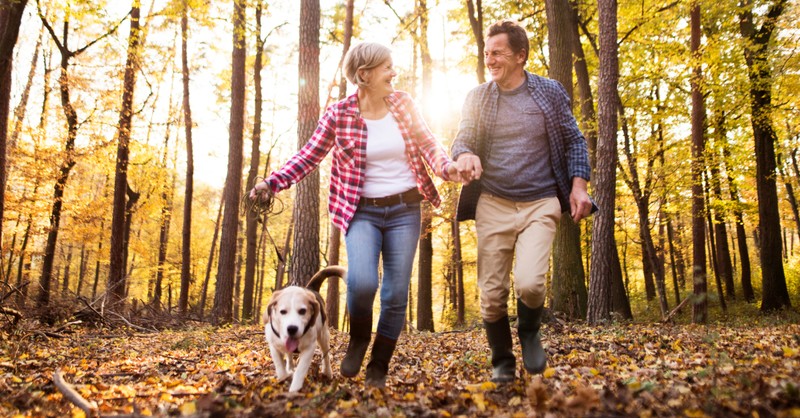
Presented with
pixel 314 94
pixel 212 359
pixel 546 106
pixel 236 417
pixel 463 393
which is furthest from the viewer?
pixel 314 94

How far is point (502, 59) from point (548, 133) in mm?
656

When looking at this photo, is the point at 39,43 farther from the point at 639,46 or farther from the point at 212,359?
the point at 639,46

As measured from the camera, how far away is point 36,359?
5.71 metres

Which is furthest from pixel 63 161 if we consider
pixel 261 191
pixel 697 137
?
pixel 697 137

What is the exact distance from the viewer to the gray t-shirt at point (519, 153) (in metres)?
3.85

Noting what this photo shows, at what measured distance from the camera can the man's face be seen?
388 cm

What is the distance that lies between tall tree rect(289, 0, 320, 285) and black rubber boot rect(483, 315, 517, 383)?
244 inches

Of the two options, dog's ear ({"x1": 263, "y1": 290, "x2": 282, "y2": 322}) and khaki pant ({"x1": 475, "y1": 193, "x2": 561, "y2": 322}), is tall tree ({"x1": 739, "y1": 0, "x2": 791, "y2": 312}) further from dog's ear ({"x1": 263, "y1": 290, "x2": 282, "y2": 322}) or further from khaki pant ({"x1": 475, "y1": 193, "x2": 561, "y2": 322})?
dog's ear ({"x1": 263, "y1": 290, "x2": 282, "y2": 322})

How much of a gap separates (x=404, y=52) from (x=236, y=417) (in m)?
18.0

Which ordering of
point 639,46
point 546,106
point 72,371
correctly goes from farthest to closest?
point 639,46 → point 72,371 → point 546,106

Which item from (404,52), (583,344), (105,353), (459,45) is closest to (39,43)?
(404,52)

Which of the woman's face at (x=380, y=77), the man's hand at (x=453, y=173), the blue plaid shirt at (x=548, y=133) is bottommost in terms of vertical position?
the man's hand at (x=453, y=173)

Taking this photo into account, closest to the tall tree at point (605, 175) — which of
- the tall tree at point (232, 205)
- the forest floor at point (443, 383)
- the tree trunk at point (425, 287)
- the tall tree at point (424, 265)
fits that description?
the forest floor at point (443, 383)

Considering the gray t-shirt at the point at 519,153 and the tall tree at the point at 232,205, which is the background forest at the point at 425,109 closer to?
the tall tree at the point at 232,205
